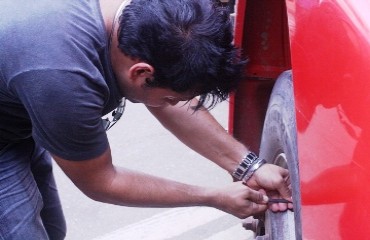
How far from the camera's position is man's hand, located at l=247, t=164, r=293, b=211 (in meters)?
1.95

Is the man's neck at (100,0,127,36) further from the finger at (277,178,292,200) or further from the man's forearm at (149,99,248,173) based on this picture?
the finger at (277,178,292,200)

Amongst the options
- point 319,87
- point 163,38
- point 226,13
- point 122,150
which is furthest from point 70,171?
point 122,150

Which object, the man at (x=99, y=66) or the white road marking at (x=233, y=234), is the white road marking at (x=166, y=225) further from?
the man at (x=99, y=66)

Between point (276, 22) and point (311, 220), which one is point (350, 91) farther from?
point (276, 22)

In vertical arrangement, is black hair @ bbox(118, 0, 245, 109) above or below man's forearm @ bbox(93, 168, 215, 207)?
above

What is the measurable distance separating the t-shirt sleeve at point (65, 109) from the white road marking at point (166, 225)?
61.7 inches

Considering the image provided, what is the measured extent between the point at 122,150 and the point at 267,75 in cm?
195

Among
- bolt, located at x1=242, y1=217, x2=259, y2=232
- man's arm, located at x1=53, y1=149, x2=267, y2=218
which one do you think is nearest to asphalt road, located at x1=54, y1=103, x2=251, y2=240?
bolt, located at x1=242, y1=217, x2=259, y2=232

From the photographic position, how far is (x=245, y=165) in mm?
2109

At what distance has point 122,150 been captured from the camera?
4.12 metres

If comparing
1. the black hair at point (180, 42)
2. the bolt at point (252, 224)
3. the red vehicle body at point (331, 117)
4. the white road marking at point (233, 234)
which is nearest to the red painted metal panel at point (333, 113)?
the red vehicle body at point (331, 117)

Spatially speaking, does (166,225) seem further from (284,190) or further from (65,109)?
(65,109)

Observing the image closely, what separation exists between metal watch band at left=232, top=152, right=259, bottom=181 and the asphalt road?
1009 millimetres

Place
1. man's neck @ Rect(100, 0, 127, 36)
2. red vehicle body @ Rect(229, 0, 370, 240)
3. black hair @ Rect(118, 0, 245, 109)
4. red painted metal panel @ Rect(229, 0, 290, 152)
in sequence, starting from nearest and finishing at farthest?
red vehicle body @ Rect(229, 0, 370, 240) < black hair @ Rect(118, 0, 245, 109) < man's neck @ Rect(100, 0, 127, 36) < red painted metal panel @ Rect(229, 0, 290, 152)
